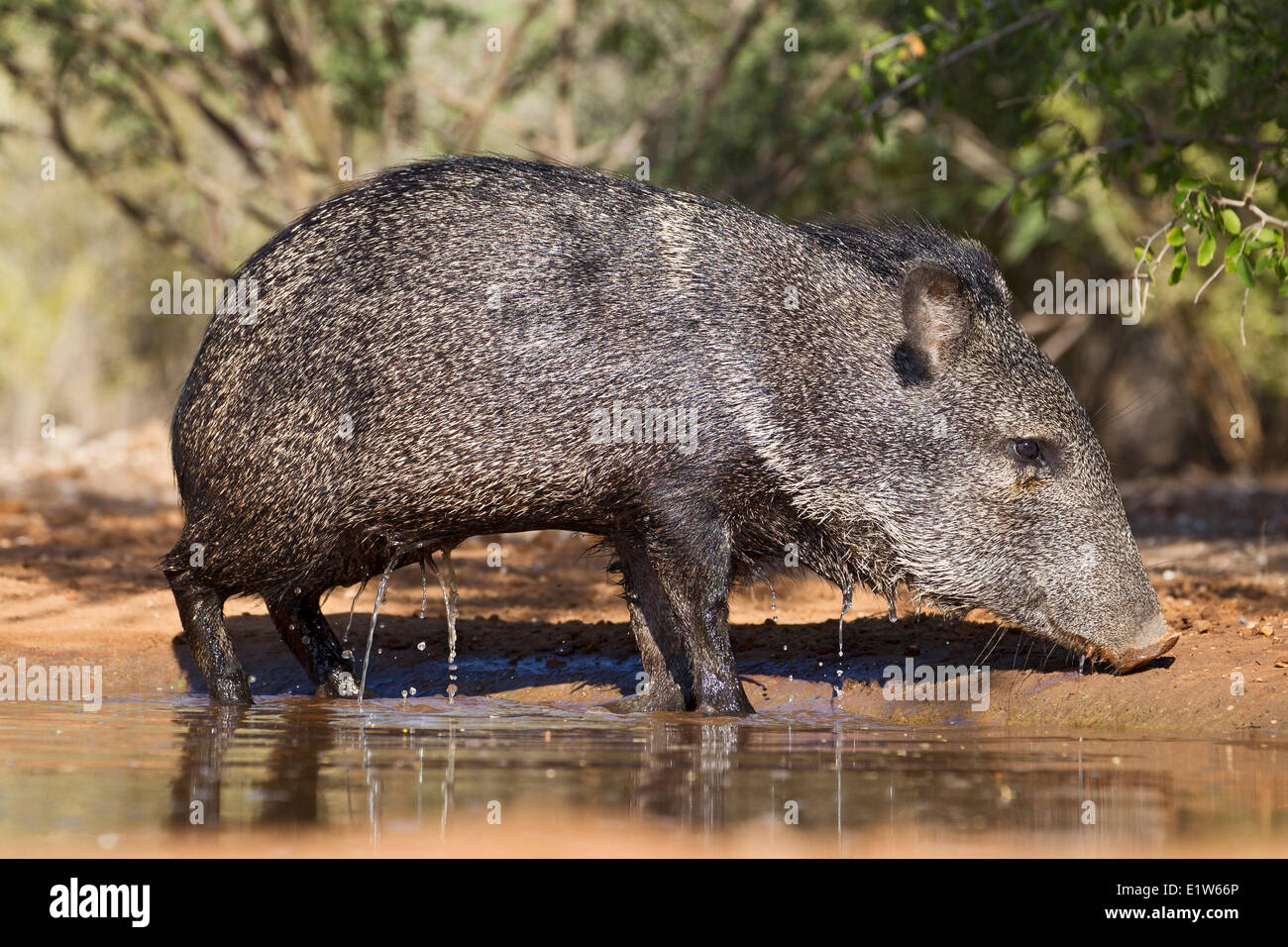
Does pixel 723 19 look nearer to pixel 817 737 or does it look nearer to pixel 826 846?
pixel 817 737

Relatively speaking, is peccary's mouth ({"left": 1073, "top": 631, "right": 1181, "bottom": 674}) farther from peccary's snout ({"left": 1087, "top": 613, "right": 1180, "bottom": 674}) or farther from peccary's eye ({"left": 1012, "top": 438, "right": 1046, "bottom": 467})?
peccary's eye ({"left": 1012, "top": 438, "right": 1046, "bottom": 467})

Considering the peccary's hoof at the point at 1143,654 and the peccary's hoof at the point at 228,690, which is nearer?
the peccary's hoof at the point at 1143,654

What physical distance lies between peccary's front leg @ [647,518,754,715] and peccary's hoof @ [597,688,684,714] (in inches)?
9.7

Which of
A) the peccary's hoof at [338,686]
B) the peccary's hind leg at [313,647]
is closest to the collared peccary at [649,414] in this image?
the peccary's hind leg at [313,647]

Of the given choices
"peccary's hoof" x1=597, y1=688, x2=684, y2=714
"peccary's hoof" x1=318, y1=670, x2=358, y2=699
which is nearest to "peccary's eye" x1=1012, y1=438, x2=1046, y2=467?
"peccary's hoof" x1=597, y1=688, x2=684, y2=714

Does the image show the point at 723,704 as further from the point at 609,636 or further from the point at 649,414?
the point at 609,636

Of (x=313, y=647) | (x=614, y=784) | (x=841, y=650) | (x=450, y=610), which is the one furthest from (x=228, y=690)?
(x=614, y=784)

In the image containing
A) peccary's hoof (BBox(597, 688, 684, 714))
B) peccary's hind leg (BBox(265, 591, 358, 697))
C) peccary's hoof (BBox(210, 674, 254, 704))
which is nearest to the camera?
peccary's hoof (BBox(597, 688, 684, 714))

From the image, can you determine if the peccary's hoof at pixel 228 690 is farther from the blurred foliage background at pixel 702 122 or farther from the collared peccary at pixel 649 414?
the blurred foliage background at pixel 702 122

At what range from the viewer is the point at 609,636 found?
22.7 ft

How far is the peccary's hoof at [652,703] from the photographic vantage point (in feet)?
18.5

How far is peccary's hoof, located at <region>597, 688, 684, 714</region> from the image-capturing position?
5.64 m

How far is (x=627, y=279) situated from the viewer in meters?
5.29

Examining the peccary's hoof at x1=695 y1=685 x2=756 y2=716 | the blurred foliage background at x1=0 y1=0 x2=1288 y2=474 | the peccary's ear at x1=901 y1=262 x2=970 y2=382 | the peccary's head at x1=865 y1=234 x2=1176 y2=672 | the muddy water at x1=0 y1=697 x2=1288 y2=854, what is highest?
the blurred foliage background at x1=0 y1=0 x2=1288 y2=474
